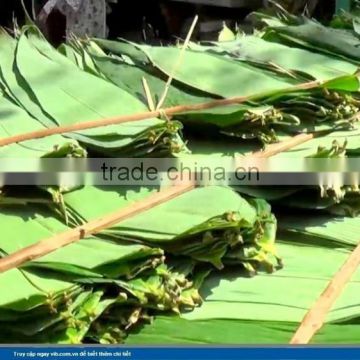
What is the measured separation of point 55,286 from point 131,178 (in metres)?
0.27

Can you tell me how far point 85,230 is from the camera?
129 cm

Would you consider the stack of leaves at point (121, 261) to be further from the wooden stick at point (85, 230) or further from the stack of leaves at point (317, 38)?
the stack of leaves at point (317, 38)

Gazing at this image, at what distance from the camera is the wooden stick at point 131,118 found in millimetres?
1347

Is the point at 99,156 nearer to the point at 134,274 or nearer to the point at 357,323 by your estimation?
the point at 134,274

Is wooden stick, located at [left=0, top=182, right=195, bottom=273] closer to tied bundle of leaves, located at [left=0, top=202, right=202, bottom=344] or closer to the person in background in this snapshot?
tied bundle of leaves, located at [left=0, top=202, right=202, bottom=344]

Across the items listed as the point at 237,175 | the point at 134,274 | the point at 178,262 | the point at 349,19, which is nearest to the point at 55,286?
the point at 134,274

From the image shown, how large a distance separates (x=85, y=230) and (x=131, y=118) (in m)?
0.25

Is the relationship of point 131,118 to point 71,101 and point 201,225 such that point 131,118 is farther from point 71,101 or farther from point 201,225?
point 201,225

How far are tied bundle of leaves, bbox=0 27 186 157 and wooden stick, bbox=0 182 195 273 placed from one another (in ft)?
0.24

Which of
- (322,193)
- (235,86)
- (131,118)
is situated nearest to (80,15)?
(235,86)

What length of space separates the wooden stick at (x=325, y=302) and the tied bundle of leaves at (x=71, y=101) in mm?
354

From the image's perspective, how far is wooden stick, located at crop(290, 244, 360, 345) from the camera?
4.23 feet

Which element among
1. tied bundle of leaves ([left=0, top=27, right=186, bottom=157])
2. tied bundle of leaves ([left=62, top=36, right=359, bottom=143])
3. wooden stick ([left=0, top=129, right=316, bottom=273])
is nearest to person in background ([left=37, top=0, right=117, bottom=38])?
tied bundle of leaves ([left=62, top=36, right=359, bottom=143])

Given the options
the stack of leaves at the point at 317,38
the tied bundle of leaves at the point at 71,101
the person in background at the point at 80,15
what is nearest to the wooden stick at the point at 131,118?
the tied bundle of leaves at the point at 71,101
